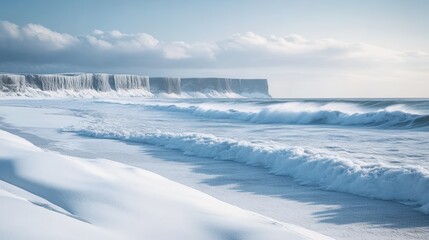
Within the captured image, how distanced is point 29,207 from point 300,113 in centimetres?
1837

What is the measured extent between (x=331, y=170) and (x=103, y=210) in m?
4.01

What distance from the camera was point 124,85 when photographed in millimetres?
124688

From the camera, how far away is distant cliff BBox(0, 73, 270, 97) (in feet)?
301

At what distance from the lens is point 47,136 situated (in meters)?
10.8

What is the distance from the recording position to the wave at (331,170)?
15.3ft

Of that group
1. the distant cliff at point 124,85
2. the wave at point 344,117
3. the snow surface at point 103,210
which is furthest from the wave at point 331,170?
the distant cliff at point 124,85

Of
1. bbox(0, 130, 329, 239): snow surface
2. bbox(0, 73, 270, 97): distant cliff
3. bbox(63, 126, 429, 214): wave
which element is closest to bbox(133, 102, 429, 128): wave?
bbox(63, 126, 429, 214): wave

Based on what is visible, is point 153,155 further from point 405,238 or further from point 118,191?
point 405,238

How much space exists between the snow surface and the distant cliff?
311 feet

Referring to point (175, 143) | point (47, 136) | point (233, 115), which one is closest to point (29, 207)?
point (175, 143)

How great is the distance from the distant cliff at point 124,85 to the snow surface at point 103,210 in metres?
94.8

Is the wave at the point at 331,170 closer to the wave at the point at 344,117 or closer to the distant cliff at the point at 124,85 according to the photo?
the wave at the point at 344,117

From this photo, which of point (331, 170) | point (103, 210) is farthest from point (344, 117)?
point (103, 210)

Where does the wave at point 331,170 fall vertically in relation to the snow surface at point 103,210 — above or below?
below
